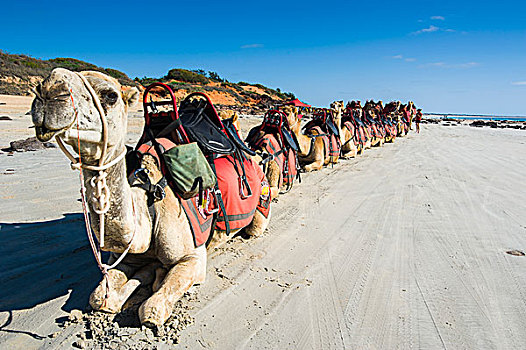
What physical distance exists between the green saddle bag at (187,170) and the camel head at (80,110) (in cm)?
73

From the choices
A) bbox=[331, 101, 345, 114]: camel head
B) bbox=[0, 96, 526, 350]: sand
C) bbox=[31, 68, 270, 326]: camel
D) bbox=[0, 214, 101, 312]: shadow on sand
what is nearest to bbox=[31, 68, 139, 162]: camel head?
bbox=[31, 68, 270, 326]: camel

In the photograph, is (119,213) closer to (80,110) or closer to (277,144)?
(80,110)

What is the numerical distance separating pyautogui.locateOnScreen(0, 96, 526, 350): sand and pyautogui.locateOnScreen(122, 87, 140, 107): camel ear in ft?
5.51

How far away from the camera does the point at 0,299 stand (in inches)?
120

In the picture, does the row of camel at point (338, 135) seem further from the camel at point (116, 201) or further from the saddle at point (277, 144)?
the camel at point (116, 201)

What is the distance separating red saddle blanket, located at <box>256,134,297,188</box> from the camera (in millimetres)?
5867

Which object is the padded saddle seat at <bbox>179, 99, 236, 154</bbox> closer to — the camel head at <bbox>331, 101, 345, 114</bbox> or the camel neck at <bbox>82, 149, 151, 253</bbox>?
the camel neck at <bbox>82, 149, 151, 253</bbox>

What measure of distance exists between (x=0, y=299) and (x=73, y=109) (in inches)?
90.1

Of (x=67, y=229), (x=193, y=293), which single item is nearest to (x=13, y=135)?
(x=67, y=229)

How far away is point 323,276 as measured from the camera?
147 inches

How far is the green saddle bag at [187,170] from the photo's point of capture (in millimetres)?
2896

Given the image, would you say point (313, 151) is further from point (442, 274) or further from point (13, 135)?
point (13, 135)

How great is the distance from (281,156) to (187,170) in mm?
3381

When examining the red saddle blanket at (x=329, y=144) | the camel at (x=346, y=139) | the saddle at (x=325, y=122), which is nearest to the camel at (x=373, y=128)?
the camel at (x=346, y=139)
